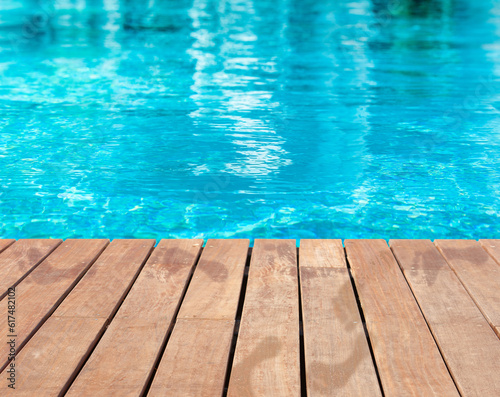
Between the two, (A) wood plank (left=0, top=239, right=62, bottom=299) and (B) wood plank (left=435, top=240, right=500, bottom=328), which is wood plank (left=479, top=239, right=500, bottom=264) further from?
(A) wood plank (left=0, top=239, right=62, bottom=299)

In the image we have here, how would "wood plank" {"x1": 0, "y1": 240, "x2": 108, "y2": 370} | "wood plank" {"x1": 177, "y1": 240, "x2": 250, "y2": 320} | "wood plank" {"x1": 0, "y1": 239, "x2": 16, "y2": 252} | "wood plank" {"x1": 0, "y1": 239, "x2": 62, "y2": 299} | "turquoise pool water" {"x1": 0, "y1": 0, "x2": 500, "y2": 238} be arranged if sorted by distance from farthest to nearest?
"turquoise pool water" {"x1": 0, "y1": 0, "x2": 500, "y2": 238} → "wood plank" {"x1": 0, "y1": 239, "x2": 16, "y2": 252} → "wood plank" {"x1": 0, "y1": 239, "x2": 62, "y2": 299} → "wood plank" {"x1": 177, "y1": 240, "x2": 250, "y2": 320} → "wood plank" {"x1": 0, "y1": 240, "x2": 108, "y2": 370}

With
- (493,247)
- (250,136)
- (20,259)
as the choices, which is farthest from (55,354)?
(250,136)

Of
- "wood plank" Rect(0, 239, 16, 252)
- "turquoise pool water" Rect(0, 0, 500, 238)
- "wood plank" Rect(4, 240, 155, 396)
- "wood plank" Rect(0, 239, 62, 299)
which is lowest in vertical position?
"turquoise pool water" Rect(0, 0, 500, 238)

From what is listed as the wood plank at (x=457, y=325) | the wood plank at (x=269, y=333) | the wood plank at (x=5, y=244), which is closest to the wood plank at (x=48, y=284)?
the wood plank at (x=5, y=244)

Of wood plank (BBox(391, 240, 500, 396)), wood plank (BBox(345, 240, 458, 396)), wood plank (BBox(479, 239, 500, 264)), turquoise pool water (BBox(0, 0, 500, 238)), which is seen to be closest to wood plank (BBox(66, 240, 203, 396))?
wood plank (BBox(345, 240, 458, 396))

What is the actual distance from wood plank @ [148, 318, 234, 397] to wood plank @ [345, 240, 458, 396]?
1.70 feet

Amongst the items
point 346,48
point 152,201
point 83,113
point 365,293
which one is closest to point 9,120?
point 83,113

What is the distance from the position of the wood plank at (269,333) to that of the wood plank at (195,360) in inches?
2.0

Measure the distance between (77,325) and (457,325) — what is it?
4.61 ft

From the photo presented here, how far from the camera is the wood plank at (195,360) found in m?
1.56

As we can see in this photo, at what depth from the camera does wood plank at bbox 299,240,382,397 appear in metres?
1.58

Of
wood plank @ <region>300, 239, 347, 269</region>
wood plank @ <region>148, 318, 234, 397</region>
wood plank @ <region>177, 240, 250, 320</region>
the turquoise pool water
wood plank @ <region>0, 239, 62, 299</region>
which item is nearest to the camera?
wood plank @ <region>148, 318, 234, 397</region>

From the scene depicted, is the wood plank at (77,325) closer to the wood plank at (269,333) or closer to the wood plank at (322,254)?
the wood plank at (269,333)

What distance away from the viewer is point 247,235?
13.5 ft
